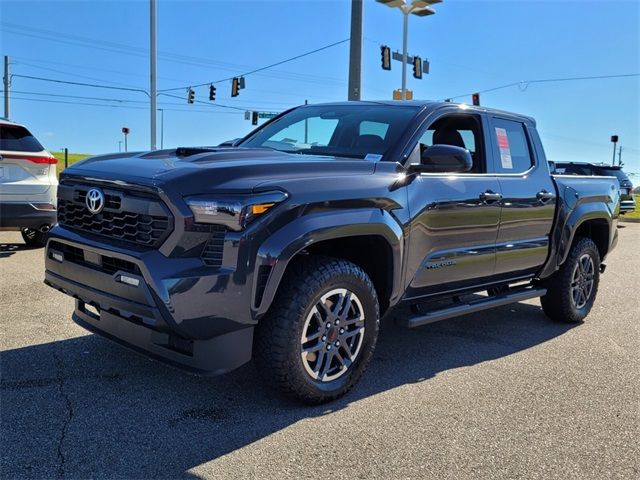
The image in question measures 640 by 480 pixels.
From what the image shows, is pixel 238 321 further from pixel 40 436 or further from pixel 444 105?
pixel 444 105

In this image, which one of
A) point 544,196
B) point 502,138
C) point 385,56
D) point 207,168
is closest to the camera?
point 207,168

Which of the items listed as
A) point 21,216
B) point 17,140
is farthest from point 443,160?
point 17,140

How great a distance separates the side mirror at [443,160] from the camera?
383 centimetres

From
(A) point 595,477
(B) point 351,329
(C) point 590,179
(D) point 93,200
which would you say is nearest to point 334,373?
(B) point 351,329

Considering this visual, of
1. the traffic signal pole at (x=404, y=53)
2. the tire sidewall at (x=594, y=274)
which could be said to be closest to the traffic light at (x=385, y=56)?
the traffic signal pole at (x=404, y=53)

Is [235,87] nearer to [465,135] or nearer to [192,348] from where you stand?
[465,135]

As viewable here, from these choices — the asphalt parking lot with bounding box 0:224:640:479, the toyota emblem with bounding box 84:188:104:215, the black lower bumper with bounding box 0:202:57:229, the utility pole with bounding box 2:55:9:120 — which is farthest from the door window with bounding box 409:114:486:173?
the utility pole with bounding box 2:55:9:120

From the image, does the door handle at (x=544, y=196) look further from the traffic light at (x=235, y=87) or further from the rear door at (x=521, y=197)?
the traffic light at (x=235, y=87)

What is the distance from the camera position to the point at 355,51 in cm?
1334

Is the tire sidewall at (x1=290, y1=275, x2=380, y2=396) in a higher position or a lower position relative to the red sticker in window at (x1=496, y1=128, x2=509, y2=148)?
lower

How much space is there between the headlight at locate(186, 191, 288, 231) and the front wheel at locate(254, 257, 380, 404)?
51 cm

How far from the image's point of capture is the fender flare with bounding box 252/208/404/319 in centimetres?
306

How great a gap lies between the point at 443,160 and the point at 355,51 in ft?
33.5

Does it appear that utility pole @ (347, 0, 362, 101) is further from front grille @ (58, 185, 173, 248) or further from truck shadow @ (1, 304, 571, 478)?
front grille @ (58, 185, 173, 248)
